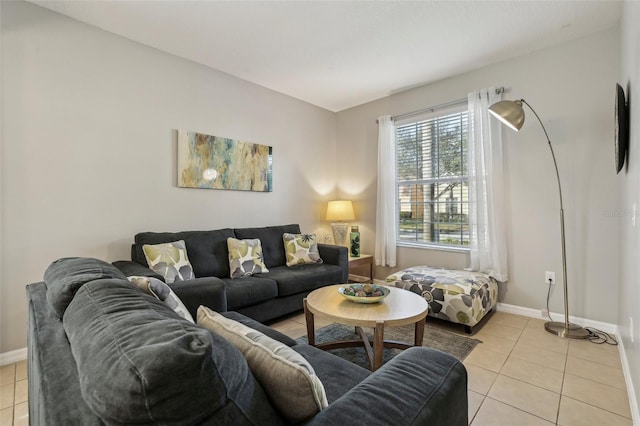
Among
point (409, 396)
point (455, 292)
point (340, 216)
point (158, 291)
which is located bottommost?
point (455, 292)

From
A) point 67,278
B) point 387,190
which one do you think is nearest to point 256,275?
point 67,278

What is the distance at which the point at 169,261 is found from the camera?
2.44 m

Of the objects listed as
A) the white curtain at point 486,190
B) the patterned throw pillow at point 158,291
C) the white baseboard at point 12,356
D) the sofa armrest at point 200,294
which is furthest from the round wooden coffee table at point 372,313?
the white baseboard at point 12,356

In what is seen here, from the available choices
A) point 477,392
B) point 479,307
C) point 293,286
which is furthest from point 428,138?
point 477,392

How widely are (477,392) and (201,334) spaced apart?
6.11 feet

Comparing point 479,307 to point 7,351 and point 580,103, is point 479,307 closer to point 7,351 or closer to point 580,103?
point 580,103

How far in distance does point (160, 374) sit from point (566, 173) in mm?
3429

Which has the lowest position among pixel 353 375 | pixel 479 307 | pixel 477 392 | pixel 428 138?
pixel 477 392

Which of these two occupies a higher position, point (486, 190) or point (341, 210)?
point (486, 190)

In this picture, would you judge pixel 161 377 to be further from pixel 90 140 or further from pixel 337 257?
pixel 337 257

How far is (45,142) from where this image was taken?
7.42 feet

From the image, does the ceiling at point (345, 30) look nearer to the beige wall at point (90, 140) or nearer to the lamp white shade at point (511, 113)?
the beige wall at point (90, 140)

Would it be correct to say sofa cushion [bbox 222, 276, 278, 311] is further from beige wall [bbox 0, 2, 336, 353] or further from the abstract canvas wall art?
the abstract canvas wall art

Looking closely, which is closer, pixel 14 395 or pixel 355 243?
pixel 14 395
